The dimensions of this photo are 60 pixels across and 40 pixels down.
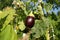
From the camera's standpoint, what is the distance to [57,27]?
5.78 ft

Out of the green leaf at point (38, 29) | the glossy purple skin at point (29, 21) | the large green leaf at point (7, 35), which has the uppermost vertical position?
the large green leaf at point (7, 35)

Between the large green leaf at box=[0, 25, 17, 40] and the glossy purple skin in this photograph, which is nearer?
the large green leaf at box=[0, 25, 17, 40]

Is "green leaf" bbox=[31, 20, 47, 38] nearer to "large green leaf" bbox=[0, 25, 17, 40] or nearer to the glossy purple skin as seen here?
the glossy purple skin

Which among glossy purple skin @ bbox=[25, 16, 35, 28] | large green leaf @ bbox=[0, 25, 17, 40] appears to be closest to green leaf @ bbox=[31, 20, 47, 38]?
glossy purple skin @ bbox=[25, 16, 35, 28]

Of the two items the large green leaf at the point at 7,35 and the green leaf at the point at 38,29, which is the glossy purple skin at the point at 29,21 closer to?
the green leaf at the point at 38,29

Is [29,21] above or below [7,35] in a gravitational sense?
below

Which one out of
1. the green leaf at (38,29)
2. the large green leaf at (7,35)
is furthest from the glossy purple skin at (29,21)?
the large green leaf at (7,35)

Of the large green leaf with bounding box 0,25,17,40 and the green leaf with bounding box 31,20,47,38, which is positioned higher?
the large green leaf with bounding box 0,25,17,40

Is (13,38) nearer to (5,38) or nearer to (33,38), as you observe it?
(5,38)

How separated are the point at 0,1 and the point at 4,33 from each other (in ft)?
29.9

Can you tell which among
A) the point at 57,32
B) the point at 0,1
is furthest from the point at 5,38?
the point at 0,1

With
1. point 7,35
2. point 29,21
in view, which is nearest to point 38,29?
point 29,21

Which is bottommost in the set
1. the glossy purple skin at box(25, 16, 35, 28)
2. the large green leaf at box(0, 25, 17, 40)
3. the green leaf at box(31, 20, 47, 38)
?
the green leaf at box(31, 20, 47, 38)

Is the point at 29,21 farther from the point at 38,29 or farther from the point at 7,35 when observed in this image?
the point at 7,35
